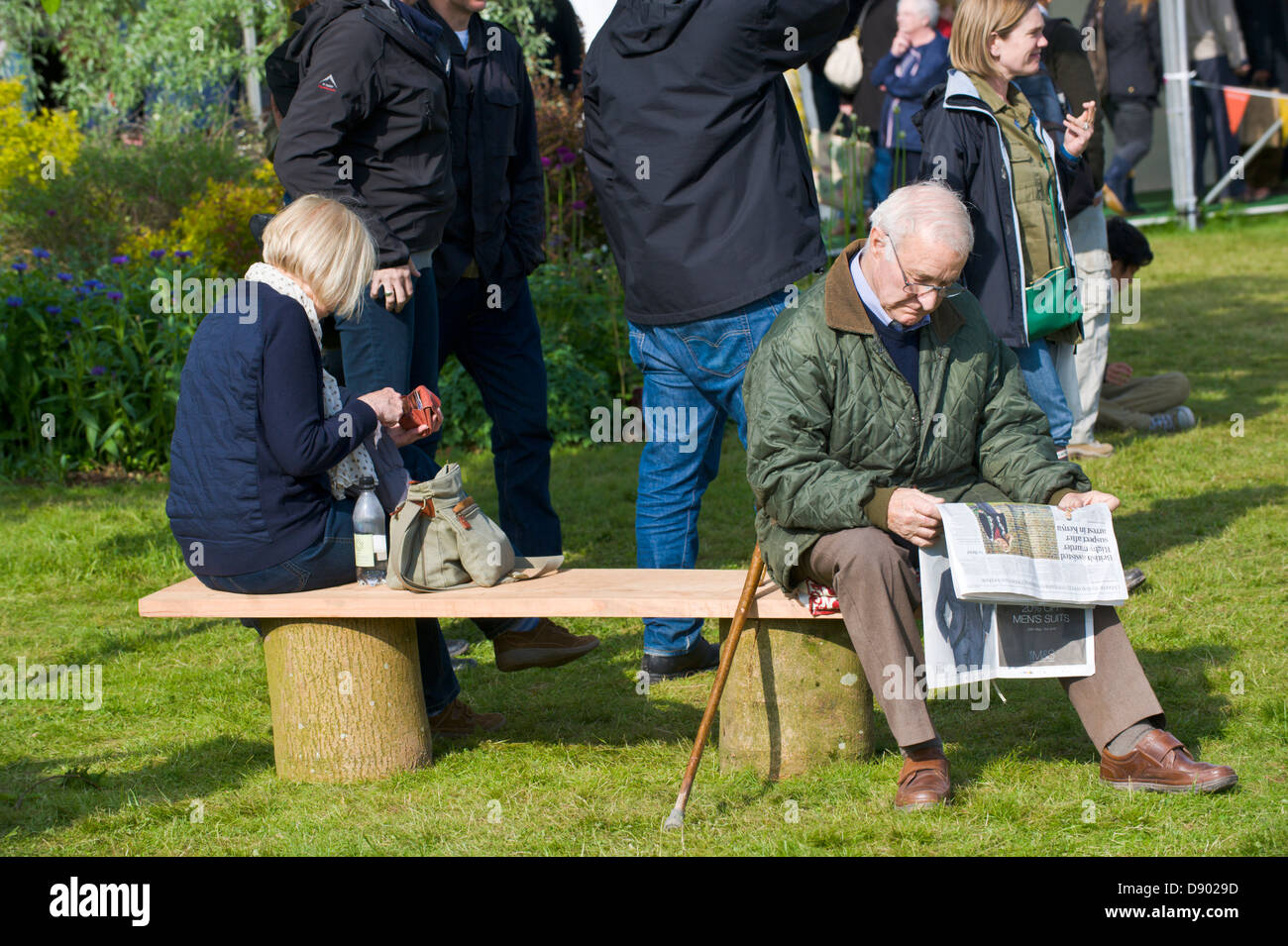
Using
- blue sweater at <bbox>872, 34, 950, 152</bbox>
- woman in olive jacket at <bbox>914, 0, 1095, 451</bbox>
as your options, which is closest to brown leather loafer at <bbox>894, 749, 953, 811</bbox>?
woman in olive jacket at <bbox>914, 0, 1095, 451</bbox>

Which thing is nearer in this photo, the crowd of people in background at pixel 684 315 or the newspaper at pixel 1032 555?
the newspaper at pixel 1032 555

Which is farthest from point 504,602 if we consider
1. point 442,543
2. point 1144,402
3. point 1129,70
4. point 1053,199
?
point 1129,70

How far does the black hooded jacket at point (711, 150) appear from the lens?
4.43 metres

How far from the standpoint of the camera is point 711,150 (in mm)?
4492

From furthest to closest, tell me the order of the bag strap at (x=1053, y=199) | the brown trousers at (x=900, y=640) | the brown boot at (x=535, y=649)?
1. the bag strap at (x=1053, y=199)
2. the brown boot at (x=535, y=649)
3. the brown trousers at (x=900, y=640)

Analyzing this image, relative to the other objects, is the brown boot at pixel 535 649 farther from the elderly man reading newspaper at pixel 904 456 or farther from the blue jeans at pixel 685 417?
the elderly man reading newspaper at pixel 904 456

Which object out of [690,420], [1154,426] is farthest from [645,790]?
[1154,426]

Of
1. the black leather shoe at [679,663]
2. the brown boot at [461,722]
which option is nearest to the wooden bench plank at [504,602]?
the brown boot at [461,722]

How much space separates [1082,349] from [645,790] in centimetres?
436

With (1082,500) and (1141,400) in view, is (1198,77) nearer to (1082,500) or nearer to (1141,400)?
(1141,400)

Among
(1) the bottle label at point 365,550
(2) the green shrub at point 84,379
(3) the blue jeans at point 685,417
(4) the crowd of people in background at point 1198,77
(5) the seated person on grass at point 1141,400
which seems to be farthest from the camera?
(4) the crowd of people in background at point 1198,77

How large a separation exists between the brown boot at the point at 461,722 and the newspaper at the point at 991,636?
1.49 m

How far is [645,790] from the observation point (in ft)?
13.0

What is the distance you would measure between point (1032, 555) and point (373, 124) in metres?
2.35
